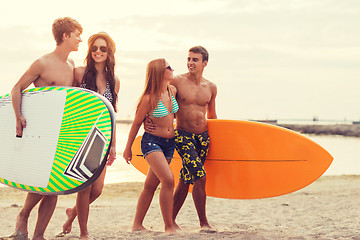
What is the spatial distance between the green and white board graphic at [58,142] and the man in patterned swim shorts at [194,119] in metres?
1.04

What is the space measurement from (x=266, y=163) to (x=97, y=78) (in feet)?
7.73

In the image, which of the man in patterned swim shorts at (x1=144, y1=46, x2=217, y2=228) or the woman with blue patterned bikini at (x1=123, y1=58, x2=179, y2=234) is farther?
the man in patterned swim shorts at (x1=144, y1=46, x2=217, y2=228)

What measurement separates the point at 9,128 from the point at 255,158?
2761mm

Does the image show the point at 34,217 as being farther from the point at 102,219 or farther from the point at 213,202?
the point at 213,202

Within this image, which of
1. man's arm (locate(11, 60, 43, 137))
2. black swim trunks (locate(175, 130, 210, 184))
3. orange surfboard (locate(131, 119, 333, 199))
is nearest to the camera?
man's arm (locate(11, 60, 43, 137))

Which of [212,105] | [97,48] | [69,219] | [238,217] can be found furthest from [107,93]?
[238,217]

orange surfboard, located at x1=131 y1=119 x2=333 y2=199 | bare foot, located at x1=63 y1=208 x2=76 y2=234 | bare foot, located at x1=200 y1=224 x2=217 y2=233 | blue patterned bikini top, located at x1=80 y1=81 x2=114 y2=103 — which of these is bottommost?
bare foot, located at x1=200 y1=224 x2=217 y2=233

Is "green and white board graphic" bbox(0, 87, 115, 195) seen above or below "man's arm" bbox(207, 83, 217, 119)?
below

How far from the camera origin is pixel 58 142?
3.72m

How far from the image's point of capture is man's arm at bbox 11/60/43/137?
3770mm

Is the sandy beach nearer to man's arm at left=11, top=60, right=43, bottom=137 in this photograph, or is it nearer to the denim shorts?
the denim shorts

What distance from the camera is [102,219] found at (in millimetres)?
6691

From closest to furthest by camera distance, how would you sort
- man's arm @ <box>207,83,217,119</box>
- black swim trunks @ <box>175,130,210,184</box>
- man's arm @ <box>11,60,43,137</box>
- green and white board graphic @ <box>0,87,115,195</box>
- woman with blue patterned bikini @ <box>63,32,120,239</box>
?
green and white board graphic @ <box>0,87,115,195</box> < man's arm @ <box>11,60,43,137</box> < woman with blue patterned bikini @ <box>63,32,120,239</box> < black swim trunks @ <box>175,130,210,184</box> < man's arm @ <box>207,83,217,119</box>

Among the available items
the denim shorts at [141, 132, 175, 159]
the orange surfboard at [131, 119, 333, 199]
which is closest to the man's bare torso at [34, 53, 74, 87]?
the denim shorts at [141, 132, 175, 159]
